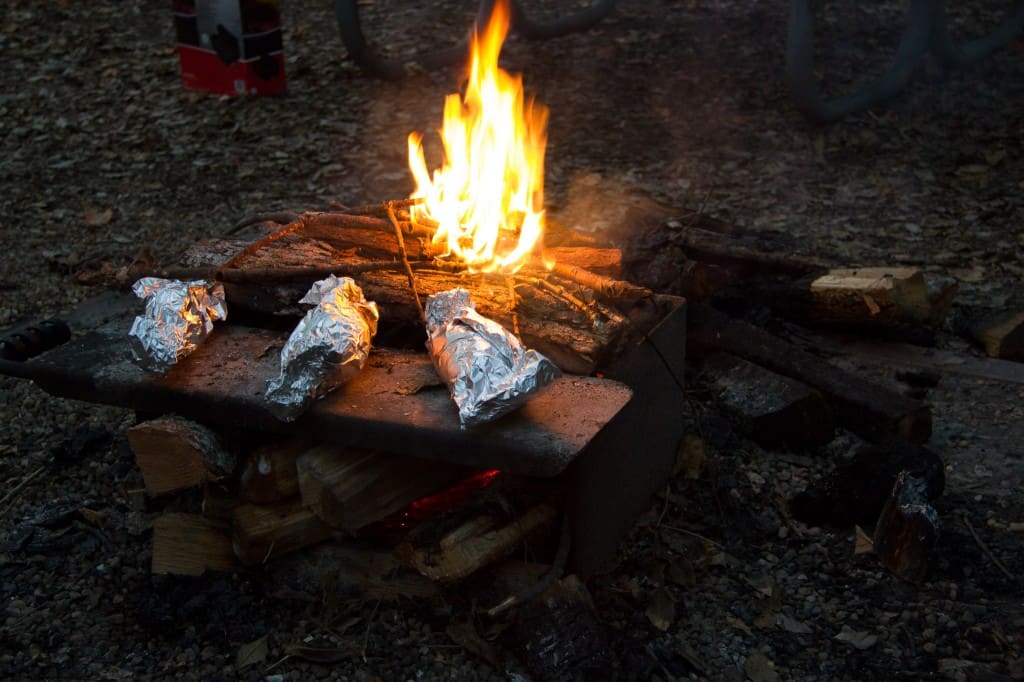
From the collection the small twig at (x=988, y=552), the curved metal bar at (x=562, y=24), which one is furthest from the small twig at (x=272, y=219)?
the curved metal bar at (x=562, y=24)

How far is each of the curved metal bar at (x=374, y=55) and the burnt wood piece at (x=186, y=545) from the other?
16.3 ft

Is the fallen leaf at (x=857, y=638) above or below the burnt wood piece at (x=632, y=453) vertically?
below

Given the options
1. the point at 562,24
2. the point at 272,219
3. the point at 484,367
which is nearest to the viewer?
the point at 484,367

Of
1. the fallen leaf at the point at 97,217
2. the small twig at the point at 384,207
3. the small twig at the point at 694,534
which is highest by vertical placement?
the small twig at the point at 384,207

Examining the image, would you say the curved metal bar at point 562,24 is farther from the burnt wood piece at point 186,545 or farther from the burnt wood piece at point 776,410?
the burnt wood piece at point 186,545

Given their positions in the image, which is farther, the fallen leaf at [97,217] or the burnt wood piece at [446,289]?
the fallen leaf at [97,217]

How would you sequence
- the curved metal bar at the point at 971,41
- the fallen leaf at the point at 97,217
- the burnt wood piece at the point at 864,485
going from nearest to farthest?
the burnt wood piece at the point at 864,485 → the fallen leaf at the point at 97,217 → the curved metal bar at the point at 971,41

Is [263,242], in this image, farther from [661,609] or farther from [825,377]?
[825,377]

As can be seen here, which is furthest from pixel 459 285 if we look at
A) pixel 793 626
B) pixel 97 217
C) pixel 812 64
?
pixel 812 64

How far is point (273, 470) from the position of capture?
3291 millimetres

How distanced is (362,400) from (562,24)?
5.69m

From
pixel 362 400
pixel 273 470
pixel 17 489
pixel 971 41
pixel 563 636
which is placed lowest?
pixel 17 489

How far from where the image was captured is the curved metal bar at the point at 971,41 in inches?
289

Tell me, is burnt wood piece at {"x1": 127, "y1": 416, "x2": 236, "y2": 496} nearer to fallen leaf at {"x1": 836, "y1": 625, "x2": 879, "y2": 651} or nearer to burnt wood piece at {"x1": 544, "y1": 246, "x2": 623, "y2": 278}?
burnt wood piece at {"x1": 544, "y1": 246, "x2": 623, "y2": 278}
